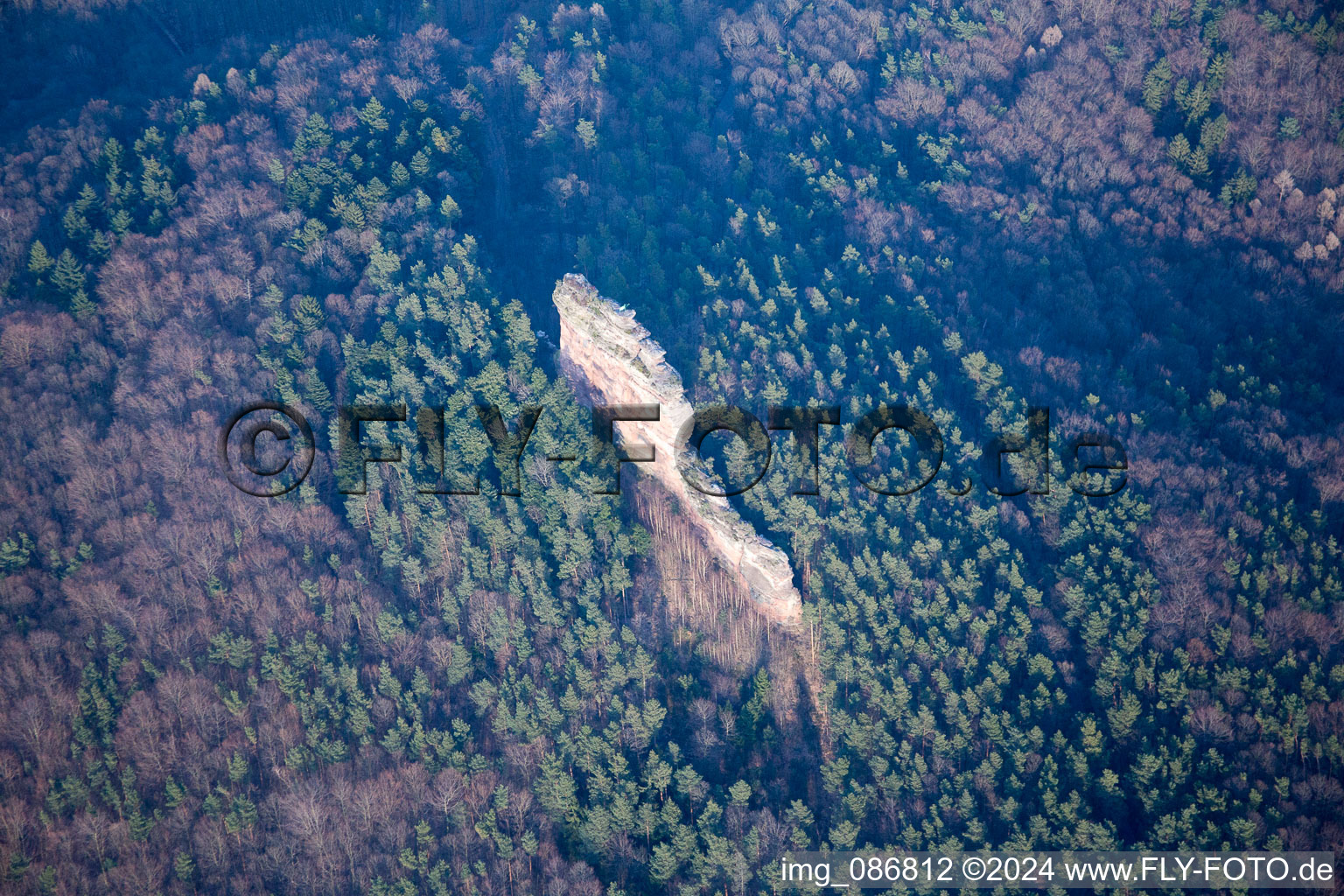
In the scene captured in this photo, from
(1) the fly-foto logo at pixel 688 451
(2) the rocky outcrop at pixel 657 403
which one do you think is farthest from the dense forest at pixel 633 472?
(2) the rocky outcrop at pixel 657 403

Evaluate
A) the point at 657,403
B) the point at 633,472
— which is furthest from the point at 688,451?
the point at 633,472

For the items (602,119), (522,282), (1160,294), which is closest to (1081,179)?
(1160,294)

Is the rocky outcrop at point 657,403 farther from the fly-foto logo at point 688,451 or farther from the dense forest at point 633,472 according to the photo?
the dense forest at point 633,472

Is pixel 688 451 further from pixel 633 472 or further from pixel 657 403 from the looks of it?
pixel 633 472

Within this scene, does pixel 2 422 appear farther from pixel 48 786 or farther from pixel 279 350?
pixel 48 786

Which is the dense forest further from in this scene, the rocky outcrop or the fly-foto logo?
the rocky outcrop
